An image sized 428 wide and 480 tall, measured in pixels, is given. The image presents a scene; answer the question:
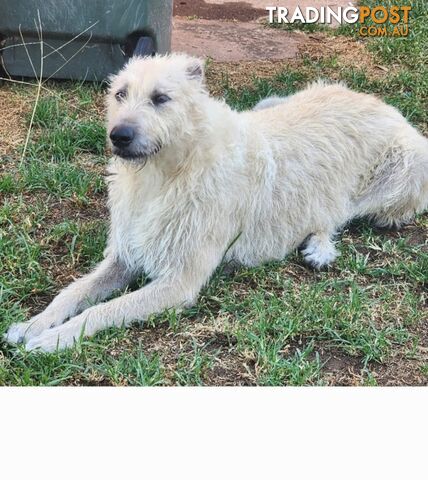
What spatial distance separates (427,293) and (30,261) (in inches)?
94.9

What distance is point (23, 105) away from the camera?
6527mm

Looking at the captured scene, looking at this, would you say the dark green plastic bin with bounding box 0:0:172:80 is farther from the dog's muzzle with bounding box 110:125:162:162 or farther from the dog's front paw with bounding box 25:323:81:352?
the dog's front paw with bounding box 25:323:81:352

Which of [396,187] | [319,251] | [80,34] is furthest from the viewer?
[80,34]

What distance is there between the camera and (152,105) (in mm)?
4090

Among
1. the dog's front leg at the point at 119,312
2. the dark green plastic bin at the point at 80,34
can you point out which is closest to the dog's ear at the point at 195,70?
the dog's front leg at the point at 119,312

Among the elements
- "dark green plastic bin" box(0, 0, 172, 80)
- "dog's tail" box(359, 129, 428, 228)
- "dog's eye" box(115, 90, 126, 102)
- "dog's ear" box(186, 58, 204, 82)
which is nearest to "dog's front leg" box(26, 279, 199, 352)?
"dog's eye" box(115, 90, 126, 102)

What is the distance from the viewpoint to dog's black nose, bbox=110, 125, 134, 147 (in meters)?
3.95

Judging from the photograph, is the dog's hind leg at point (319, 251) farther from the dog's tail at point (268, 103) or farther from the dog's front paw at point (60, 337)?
the dog's front paw at point (60, 337)

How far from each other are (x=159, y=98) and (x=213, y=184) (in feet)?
2.03

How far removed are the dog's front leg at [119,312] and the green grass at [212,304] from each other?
0.07m

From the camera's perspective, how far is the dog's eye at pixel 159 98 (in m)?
4.11

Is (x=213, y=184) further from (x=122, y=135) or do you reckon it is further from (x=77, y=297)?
(x=77, y=297)

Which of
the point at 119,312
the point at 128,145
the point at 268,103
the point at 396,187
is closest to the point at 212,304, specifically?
the point at 119,312

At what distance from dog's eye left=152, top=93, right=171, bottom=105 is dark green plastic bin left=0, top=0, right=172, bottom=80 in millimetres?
2526
